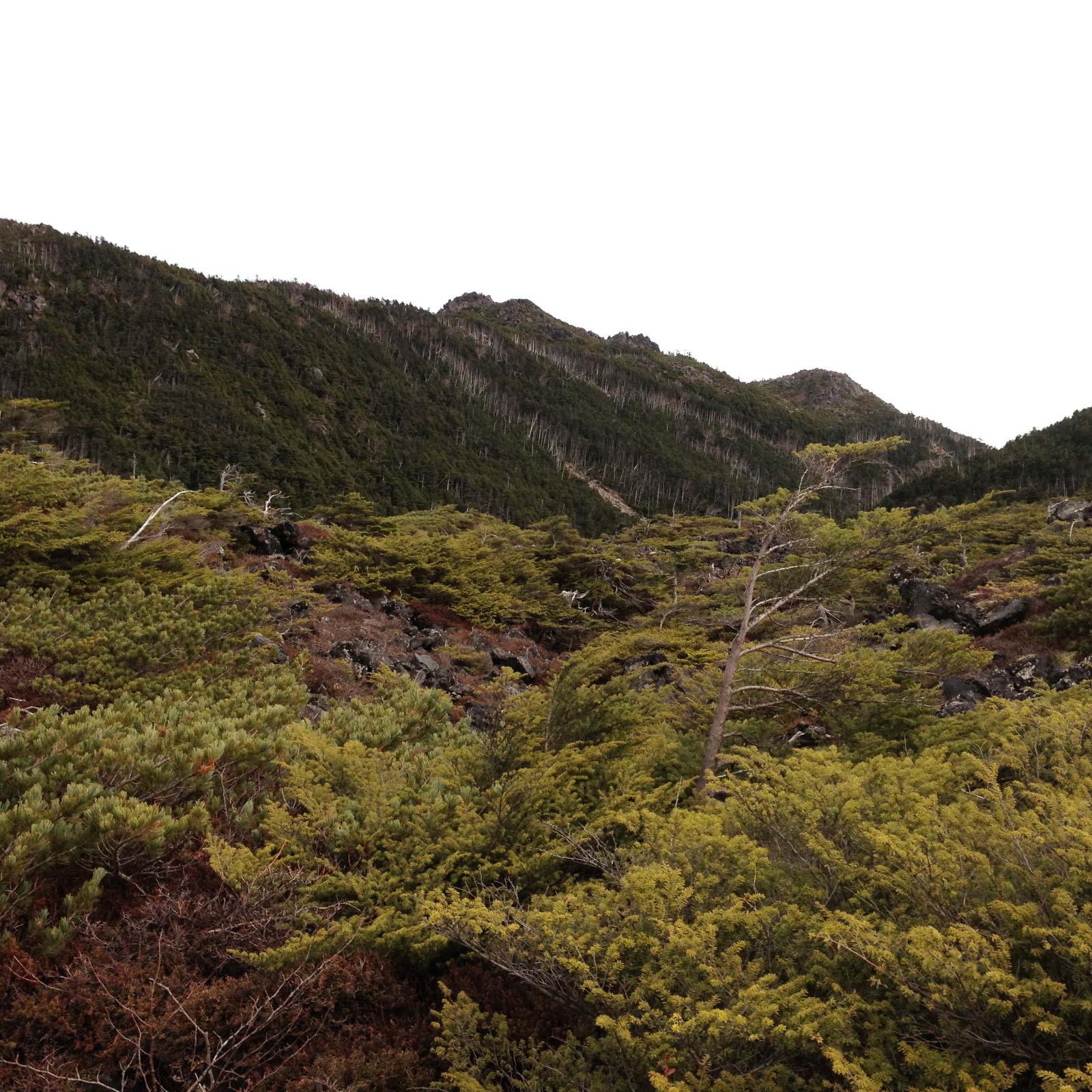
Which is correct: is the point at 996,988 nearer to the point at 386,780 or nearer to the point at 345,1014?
the point at 345,1014

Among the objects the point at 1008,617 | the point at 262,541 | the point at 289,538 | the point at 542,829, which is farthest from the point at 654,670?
the point at 289,538

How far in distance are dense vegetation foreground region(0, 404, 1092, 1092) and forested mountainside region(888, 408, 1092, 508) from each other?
49.4 metres

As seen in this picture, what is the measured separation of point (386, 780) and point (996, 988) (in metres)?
4.28

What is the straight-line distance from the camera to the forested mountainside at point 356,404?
60812mm

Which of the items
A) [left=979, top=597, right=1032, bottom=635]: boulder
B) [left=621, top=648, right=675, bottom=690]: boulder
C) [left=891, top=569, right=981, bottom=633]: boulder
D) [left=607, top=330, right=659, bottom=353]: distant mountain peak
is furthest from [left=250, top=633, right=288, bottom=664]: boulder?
[left=607, top=330, right=659, bottom=353]: distant mountain peak

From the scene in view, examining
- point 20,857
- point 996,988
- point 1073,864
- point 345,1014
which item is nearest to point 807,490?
point 1073,864

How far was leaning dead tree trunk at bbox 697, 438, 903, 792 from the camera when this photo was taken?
6988 millimetres

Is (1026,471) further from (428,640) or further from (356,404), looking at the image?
(356,404)

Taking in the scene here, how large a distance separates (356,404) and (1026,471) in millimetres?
73340

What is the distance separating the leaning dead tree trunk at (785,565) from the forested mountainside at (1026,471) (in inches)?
1866

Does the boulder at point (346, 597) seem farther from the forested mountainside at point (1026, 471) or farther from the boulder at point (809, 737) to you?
the forested mountainside at point (1026, 471)

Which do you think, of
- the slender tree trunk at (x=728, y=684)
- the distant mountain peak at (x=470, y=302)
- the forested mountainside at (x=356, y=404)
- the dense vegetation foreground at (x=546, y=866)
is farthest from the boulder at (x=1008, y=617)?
the distant mountain peak at (x=470, y=302)

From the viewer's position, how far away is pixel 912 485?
6191 cm

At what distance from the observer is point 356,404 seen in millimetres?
81500
